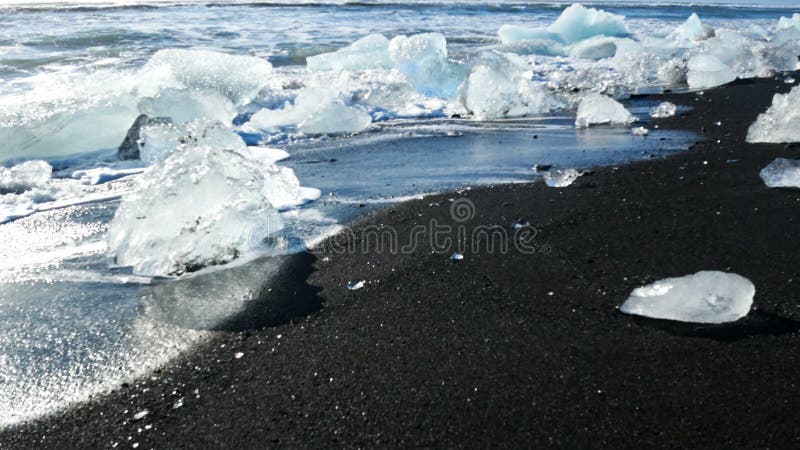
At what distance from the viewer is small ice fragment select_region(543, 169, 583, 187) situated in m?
3.40

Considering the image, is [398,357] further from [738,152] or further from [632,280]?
[738,152]

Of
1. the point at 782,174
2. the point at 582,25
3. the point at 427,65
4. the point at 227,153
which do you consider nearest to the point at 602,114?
the point at 782,174

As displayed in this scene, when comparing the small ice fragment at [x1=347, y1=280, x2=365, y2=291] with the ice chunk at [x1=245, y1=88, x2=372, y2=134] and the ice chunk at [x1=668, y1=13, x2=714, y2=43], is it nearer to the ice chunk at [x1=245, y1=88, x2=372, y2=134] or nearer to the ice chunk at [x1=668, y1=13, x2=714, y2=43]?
the ice chunk at [x1=245, y1=88, x2=372, y2=134]

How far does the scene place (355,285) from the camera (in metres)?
2.32

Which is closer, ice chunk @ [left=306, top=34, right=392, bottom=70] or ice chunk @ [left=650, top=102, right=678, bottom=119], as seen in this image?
ice chunk @ [left=650, top=102, right=678, bottom=119]

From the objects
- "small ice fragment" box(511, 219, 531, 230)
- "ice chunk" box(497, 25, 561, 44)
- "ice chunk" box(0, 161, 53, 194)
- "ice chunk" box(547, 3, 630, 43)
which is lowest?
"ice chunk" box(0, 161, 53, 194)

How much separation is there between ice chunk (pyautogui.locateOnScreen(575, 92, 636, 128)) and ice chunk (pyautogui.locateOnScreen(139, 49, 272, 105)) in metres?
3.65

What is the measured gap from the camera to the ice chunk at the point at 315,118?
17.7 ft

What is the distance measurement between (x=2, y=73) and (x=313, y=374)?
9.64m

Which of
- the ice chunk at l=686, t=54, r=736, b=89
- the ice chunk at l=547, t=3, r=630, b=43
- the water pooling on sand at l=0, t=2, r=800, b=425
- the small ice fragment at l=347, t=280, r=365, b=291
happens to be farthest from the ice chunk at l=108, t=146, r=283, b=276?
the ice chunk at l=547, t=3, r=630, b=43

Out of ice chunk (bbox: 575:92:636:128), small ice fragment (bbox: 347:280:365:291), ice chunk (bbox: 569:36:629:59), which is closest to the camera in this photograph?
small ice fragment (bbox: 347:280:365:291)

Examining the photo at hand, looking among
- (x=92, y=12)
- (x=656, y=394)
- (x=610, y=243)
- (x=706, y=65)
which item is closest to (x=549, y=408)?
(x=656, y=394)

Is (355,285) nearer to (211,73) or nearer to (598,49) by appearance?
(211,73)

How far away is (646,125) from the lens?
5113 mm
